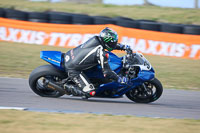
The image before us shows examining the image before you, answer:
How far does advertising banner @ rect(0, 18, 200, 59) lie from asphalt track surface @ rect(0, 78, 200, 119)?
258 inches

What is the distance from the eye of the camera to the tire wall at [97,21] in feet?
49.5

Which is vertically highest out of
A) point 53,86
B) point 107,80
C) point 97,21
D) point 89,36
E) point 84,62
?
point 97,21

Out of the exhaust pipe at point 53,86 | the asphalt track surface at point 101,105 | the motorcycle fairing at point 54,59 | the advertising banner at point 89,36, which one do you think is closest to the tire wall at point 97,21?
the advertising banner at point 89,36

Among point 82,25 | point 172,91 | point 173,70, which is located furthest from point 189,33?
point 172,91

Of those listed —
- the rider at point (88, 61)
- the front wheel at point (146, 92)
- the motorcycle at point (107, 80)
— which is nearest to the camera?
the rider at point (88, 61)

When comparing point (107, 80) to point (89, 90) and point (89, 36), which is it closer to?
point (89, 90)

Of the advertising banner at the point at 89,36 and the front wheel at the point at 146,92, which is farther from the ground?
the advertising banner at the point at 89,36

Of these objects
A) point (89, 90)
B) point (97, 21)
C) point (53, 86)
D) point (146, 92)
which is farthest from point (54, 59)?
point (97, 21)

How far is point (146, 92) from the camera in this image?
22.6 feet

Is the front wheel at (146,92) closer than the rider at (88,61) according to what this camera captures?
No

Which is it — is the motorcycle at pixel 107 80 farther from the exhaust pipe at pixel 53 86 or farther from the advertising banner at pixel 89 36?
the advertising banner at pixel 89 36

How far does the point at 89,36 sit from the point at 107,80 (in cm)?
863

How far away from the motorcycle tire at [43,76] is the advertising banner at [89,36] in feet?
26.2

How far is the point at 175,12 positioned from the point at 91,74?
17.4 meters
